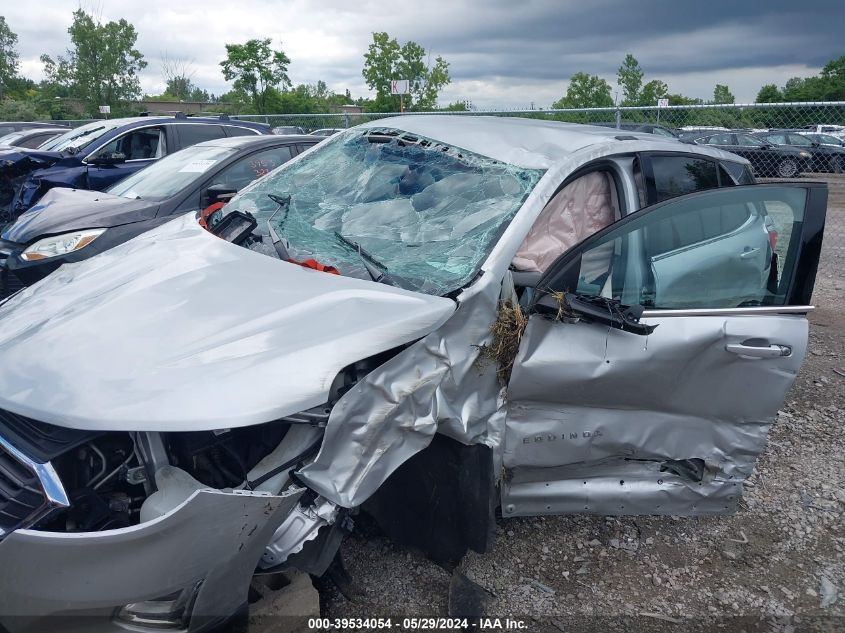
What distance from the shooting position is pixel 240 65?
1030 inches

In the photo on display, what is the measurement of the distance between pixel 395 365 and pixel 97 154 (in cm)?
778

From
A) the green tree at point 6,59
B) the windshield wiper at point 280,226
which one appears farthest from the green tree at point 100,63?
the windshield wiper at point 280,226

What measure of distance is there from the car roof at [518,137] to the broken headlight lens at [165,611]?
2.14m

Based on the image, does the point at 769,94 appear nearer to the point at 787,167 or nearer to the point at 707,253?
the point at 787,167

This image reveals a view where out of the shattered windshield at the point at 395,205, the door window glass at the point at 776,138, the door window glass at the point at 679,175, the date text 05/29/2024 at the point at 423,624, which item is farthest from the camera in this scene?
the door window glass at the point at 776,138

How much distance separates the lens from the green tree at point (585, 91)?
94.5 feet

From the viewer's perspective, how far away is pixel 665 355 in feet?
8.43

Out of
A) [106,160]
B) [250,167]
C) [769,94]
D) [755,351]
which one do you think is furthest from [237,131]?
[769,94]

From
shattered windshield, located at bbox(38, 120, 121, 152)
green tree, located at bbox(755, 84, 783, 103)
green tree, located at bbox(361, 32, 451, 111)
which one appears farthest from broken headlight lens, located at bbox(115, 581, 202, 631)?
green tree, located at bbox(755, 84, 783, 103)

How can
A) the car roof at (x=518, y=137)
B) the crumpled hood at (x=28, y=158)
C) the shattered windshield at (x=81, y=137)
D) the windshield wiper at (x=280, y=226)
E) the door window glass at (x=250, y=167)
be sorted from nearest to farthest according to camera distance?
Answer: 1. the windshield wiper at (x=280, y=226)
2. the car roof at (x=518, y=137)
3. the door window glass at (x=250, y=167)
4. the crumpled hood at (x=28, y=158)
5. the shattered windshield at (x=81, y=137)

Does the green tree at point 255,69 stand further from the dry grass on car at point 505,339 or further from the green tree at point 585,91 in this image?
the dry grass on car at point 505,339

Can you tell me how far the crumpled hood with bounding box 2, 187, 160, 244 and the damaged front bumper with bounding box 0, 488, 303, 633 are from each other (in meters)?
4.10

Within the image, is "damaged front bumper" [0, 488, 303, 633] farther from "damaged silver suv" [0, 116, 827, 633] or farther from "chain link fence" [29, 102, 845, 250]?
"chain link fence" [29, 102, 845, 250]

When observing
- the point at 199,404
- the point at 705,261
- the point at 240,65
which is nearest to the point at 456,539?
the point at 199,404
